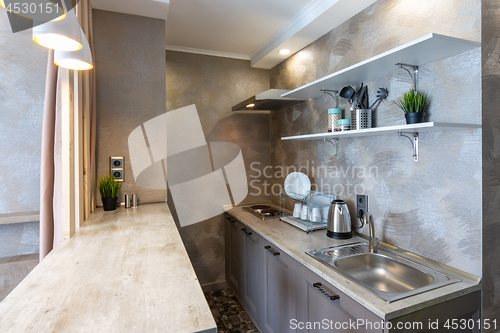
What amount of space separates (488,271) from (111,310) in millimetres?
1608

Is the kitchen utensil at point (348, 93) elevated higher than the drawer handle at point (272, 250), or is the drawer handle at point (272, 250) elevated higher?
the kitchen utensil at point (348, 93)

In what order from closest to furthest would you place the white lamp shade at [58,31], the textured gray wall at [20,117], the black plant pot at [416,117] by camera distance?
the white lamp shade at [58,31]
the black plant pot at [416,117]
the textured gray wall at [20,117]

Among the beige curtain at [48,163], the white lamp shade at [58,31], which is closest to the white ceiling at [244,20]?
the beige curtain at [48,163]

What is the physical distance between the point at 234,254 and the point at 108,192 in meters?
Answer: 1.37

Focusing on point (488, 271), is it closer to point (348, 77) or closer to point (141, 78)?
point (348, 77)

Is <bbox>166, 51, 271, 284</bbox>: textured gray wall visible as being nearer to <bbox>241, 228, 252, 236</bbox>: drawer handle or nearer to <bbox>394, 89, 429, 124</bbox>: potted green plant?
<bbox>241, 228, 252, 236</bbox>: drawer handle

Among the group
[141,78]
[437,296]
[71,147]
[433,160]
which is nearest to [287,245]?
[437,296]

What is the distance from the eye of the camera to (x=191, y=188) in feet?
9.54

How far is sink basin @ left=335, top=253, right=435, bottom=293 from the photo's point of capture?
1.40 m

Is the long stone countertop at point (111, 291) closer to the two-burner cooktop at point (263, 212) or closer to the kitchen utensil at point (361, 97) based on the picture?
the two-burner cooktop at point (263, 212)

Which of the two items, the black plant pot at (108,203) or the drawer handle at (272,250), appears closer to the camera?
the drawer handle at (272,250)

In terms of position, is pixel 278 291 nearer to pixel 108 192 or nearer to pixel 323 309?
pixel 323 309

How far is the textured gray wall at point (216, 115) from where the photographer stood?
288 centimetres

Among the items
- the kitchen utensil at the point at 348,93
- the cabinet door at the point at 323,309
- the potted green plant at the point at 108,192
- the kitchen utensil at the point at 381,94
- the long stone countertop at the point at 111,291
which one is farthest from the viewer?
the potted green plant at the point at 108,192
